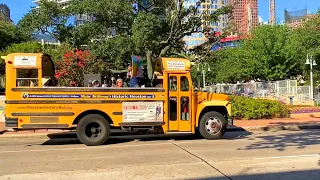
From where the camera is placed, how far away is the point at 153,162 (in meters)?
8.65

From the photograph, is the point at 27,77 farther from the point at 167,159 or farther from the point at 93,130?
the point at 167,159

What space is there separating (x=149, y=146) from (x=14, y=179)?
4.81 m

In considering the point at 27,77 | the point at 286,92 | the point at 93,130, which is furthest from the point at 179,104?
the point at 286,92

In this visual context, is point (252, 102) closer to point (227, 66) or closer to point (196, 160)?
point (196, 160)

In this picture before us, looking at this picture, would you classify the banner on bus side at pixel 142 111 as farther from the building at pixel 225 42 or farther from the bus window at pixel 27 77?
the building at pixel 225 42

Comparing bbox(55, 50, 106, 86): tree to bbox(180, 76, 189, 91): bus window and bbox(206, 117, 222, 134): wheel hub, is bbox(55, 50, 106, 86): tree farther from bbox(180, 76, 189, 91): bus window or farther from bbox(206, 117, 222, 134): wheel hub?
bbox(206, 117, 222, 134): wheel hub

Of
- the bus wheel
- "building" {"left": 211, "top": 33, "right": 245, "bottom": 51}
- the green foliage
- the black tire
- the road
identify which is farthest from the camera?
"building" {"left": 211, "top": 33, "right": 245, "bottom": 51}

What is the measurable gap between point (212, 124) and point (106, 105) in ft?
11.7

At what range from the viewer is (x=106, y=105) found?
11.6m

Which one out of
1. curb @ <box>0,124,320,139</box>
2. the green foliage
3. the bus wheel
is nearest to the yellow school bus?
the bus wheel

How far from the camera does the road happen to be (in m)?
7.37

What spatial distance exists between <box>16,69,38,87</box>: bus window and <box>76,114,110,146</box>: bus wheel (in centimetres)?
183

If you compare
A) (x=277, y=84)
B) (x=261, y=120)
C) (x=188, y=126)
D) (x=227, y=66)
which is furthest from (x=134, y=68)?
(x=227, y=66)

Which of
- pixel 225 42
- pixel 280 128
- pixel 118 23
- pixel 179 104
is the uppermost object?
pixel 225 42
